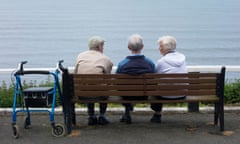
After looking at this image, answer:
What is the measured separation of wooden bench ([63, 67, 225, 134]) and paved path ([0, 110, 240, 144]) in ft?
0.85

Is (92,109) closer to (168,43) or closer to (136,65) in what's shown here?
(136,65)

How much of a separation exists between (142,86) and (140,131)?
60 cm

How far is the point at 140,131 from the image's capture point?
7.25 meters

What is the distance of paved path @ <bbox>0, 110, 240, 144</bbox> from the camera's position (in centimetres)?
684

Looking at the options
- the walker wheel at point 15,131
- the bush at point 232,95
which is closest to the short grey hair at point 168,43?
the walker wheel at point 15,131

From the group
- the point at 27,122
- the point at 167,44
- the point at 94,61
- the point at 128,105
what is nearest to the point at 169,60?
the point at 167,44

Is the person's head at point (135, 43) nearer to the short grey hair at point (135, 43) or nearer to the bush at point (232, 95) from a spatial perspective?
the short grey hair at point (135, 43)

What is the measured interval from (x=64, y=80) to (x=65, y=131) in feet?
2.17

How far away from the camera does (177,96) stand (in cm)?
721

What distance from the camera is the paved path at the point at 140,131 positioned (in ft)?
22.5

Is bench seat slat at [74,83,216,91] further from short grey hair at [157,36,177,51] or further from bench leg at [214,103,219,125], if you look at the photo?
short grey hair at [157,36,177,51]

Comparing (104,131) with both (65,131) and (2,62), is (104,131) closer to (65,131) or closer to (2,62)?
(65,131)

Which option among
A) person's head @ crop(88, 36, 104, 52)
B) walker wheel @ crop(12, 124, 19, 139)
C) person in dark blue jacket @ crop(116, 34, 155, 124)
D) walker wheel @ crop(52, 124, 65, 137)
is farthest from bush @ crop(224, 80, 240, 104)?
walker wheel @ crop(12, 124, 19, 139)

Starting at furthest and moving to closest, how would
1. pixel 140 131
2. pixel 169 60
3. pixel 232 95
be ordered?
pixel 232 95 < pixel 169 60 < pixel 140 131
